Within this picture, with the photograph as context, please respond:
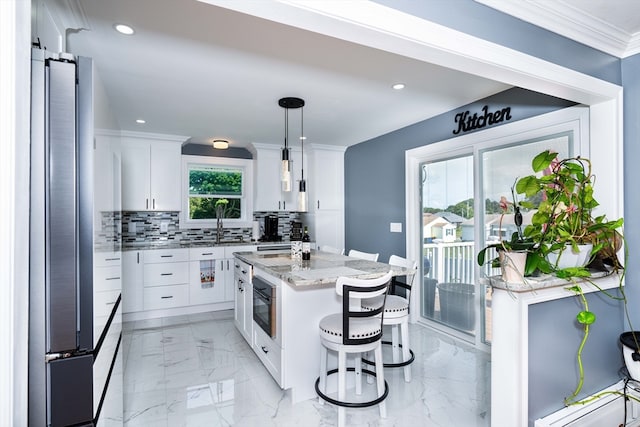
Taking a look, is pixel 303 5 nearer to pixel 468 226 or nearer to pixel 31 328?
pixel 31 328

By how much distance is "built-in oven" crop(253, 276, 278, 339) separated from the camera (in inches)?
102

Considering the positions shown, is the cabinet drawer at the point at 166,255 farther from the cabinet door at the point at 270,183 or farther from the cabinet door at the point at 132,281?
the cabinet door at the point at 270,183

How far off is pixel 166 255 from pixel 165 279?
0.33 m

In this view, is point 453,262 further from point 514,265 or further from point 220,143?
point 220,143

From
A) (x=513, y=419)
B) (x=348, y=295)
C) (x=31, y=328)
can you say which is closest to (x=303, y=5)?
(x=31, y=328)

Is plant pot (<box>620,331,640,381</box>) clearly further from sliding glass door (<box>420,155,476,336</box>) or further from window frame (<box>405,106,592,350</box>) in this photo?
sliding glass door (<box>420,155,476,336</box>)

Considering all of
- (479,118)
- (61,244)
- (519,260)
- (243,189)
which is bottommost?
(519,260)

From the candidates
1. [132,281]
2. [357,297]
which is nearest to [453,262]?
[357,297]

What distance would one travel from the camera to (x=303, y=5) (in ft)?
3.79

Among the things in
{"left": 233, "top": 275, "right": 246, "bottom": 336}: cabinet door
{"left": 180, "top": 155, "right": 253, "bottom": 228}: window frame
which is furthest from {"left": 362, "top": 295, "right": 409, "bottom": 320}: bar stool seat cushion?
{"left": 180, "top": 155, "right": 253, "bottom": 228}: window frame

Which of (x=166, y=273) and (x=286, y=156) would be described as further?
(x=166, y=273)

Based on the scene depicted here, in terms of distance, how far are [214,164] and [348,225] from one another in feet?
7.89

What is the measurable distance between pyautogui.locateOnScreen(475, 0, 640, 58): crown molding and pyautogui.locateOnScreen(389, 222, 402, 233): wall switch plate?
8.83 ft

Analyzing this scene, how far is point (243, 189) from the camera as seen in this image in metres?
5.61
